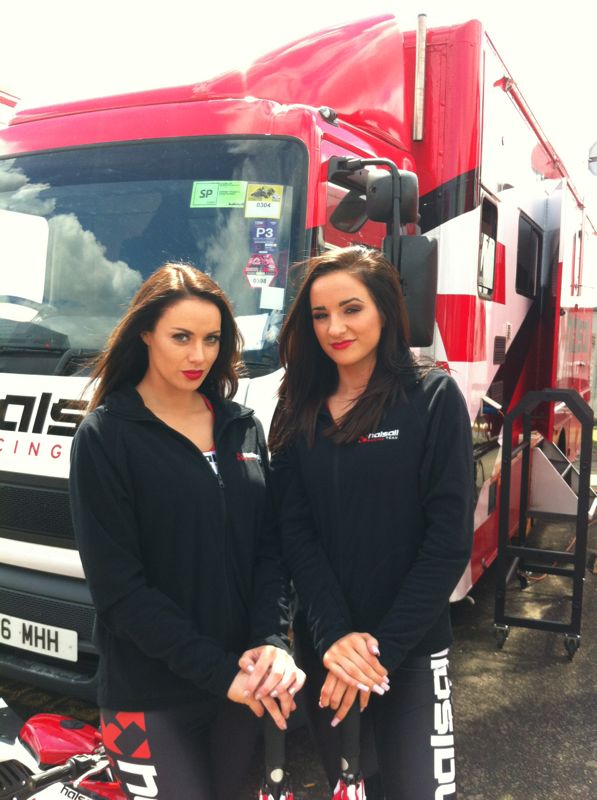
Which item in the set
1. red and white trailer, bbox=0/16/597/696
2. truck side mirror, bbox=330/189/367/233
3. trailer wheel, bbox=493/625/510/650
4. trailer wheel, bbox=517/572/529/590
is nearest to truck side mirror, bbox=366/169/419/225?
red and white trailer, bbox=0/16/597/696

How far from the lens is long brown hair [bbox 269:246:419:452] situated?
194cm

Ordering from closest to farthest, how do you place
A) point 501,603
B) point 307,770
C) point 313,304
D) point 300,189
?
point 313,304 < point 300,189 < point 307,770 < point 501,603

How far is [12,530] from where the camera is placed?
301 cm

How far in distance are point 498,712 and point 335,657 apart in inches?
87.4

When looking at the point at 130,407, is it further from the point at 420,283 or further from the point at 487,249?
the point at 487,249

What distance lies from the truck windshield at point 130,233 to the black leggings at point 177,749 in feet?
4.35

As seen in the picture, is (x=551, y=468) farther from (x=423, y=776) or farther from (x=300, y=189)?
(x=423, y=776)

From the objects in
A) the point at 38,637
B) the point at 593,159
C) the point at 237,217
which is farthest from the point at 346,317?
the point at 593,159

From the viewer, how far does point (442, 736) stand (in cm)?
187

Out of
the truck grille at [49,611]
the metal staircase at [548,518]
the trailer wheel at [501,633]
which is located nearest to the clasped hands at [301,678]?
the truck grille at [49,611]

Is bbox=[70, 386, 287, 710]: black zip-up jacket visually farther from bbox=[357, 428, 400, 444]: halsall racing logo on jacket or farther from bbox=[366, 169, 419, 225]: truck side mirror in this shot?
bbox=[366, 169, 419, 225]: truck side mirror

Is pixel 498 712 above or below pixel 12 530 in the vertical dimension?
below

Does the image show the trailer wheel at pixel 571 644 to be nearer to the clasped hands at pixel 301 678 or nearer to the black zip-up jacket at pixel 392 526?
the black zip-up jacket at pixel 392 526

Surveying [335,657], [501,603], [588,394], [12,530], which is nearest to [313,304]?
[335,657]
